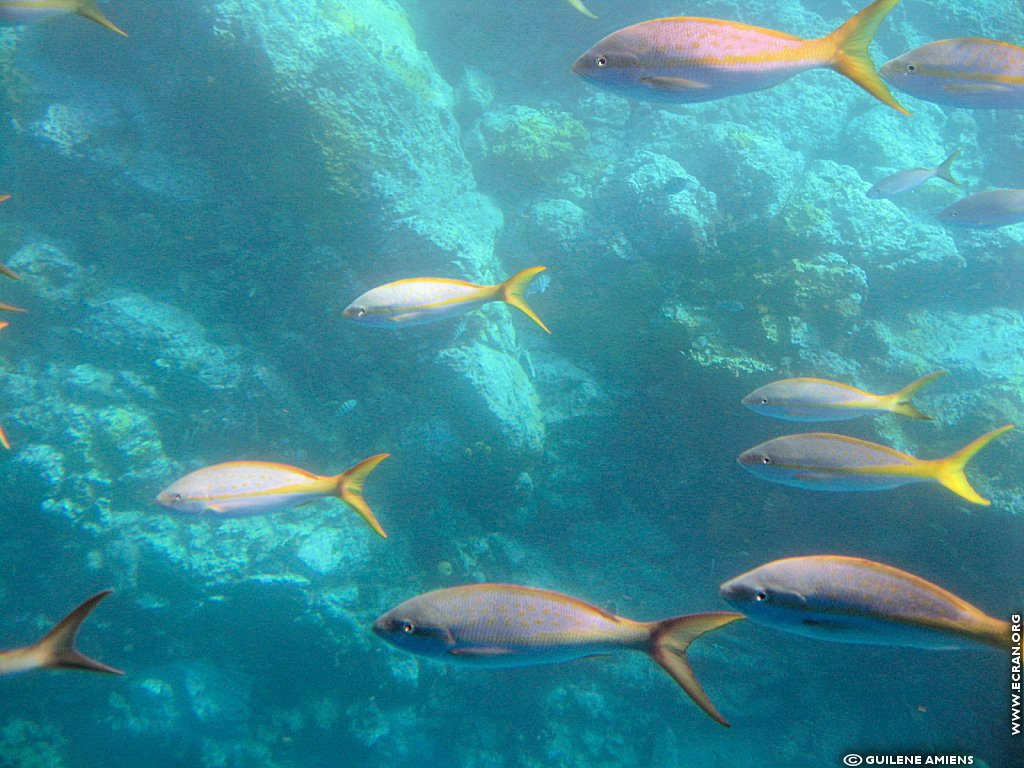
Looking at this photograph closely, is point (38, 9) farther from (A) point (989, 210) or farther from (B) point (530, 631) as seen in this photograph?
(A) point (989, 210)

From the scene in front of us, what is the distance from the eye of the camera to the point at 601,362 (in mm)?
5848

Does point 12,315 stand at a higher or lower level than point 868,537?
lower

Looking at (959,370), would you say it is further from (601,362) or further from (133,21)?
(133,21)

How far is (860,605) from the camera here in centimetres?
202

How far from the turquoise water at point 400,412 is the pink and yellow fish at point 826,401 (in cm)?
156

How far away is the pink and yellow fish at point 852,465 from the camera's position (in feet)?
9.44

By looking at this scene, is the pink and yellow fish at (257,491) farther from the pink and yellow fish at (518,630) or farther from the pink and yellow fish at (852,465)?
the pink and yellow fish at (852,465)

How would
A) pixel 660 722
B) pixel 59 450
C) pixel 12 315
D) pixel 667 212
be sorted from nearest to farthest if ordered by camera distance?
pixel 59 450, pixel 12 315, pixel 667 212, pixel 660 722

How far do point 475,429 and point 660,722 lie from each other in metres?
4.58

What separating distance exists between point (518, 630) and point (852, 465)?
2.18 meters

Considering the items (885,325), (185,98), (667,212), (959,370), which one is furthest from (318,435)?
(959,370)

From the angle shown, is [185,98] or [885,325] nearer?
[185,98]

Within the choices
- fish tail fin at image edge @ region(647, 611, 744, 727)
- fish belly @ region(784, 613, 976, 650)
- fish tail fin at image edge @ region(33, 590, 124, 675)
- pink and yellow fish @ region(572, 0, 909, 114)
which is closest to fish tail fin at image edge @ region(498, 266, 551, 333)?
pink and yellow fish @ region(572, 0, 909, 114)

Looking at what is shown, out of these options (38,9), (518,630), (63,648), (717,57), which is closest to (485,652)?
(518,630)
